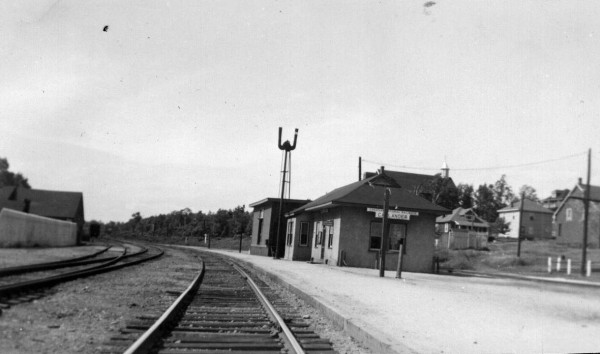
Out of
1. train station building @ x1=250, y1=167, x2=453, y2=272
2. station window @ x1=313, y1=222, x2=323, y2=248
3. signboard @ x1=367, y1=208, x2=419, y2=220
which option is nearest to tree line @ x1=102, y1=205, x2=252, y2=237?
station window @ x1=313, y1=222, x2=323, y2=248

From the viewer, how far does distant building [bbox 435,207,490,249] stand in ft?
190

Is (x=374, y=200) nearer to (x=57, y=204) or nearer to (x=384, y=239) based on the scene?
(x=384, y=239)

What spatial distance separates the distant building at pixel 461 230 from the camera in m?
58.0

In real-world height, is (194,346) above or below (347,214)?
below

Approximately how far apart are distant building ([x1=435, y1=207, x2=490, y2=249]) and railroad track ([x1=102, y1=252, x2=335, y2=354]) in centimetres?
5214

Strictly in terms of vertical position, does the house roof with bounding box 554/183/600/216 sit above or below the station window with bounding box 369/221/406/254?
above

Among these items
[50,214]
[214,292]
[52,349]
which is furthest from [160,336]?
[50,214]

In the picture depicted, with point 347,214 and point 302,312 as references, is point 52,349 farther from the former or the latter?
point 347,214

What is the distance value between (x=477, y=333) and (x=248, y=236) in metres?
65.7

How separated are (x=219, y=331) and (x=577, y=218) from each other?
9.47 m

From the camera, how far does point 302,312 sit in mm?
8273

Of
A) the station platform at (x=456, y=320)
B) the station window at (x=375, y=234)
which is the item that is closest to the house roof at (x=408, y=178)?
the station window at (x=375, y=234)

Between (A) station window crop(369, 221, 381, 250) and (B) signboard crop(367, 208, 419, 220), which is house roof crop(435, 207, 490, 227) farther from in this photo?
(B) signboard crop(367, 208, 419, 220)

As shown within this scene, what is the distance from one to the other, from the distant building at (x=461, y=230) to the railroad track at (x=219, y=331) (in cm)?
5214
